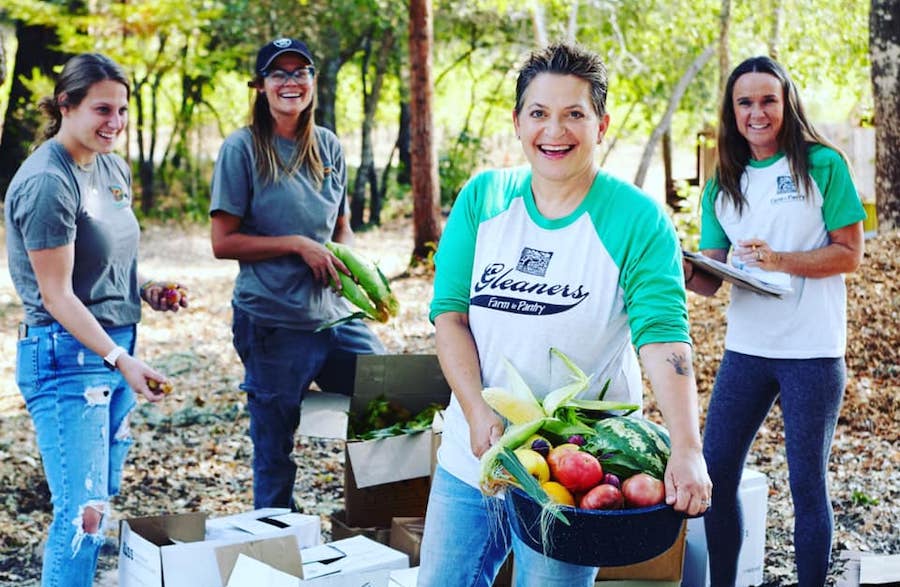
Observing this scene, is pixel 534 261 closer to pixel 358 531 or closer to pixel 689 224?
pixel 358 531

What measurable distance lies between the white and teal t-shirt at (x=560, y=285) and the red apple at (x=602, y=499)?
0.39m

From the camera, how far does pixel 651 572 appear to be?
3559mm

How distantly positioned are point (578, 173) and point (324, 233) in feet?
6.24

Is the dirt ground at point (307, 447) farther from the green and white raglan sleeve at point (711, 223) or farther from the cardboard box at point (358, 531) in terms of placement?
the green and white raglan sleeve at point (711, 223)

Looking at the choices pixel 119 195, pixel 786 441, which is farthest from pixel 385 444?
pixel 786 441

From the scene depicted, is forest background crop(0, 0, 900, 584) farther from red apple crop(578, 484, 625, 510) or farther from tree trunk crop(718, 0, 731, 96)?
red apple crop(578, 484, 625, 510)

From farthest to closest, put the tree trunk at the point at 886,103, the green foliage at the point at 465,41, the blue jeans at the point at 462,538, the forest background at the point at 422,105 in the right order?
1. the green foliage at the point at 465,41
2. the tree trunk at the point at 886,103
3. the forest background at the point at 422,105
4. the blue jeans at the point at 462,538

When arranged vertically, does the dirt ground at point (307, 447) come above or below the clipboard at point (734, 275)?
below

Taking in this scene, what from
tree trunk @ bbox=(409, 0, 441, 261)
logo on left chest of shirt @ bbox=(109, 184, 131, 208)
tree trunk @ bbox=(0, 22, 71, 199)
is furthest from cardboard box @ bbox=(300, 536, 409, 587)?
tree trunk @ bbox=(0, 22, 71, 199)

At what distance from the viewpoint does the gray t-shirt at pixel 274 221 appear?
4031mm

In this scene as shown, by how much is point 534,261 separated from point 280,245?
1759mm

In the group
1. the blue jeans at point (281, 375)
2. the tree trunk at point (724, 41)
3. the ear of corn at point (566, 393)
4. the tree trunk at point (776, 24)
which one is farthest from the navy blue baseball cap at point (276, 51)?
the tree trunk at point (776, 24)

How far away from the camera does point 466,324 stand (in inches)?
104

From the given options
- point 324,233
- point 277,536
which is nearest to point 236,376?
point 324,233
